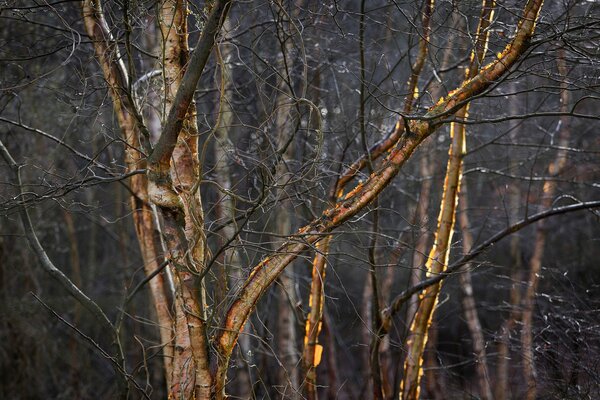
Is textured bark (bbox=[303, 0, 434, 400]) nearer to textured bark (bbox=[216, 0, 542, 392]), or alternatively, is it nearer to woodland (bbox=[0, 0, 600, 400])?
woodland (bbox=[0, 0, 600, 400])

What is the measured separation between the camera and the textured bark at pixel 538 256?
6.72 m

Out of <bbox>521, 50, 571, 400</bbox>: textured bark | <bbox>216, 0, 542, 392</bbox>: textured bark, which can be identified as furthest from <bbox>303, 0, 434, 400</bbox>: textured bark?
<bbox>521, 50, 571, 400</bbox>: textured bark

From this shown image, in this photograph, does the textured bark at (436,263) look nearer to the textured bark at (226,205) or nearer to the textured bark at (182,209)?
the textured bark at (226,205)

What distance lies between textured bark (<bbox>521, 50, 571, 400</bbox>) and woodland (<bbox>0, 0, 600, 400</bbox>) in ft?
0.17

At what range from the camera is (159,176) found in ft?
16.0

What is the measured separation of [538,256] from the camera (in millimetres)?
11727

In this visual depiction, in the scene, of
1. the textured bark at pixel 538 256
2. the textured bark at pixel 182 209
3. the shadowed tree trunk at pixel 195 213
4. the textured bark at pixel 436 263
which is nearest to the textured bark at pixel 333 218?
the shadowed tree trunk at pixel 195 213

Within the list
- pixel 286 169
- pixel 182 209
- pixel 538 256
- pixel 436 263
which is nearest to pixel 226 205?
pixel 286 169

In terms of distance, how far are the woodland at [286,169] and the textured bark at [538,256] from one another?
0.17ft

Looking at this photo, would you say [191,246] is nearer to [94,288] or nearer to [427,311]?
[427,311]

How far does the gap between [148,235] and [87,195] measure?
11.0m

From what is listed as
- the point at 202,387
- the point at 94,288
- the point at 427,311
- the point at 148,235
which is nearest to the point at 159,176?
the point at 202,387

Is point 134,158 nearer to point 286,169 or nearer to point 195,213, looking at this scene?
point 195,213

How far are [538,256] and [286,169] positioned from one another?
5.99 meters
